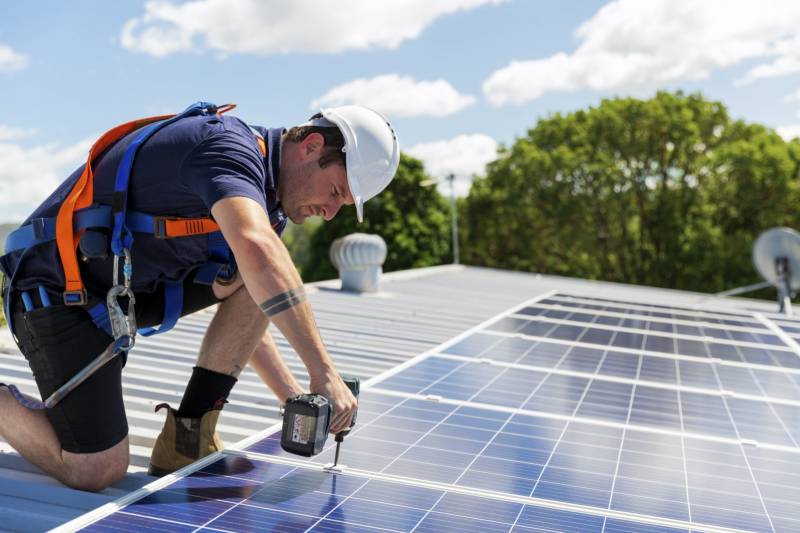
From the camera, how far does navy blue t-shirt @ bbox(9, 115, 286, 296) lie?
3311 millimetres

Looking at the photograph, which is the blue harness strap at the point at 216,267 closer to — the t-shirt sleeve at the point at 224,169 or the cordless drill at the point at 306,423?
the t-shirt sleeve at the point at 224,169

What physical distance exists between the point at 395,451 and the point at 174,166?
5.31ft

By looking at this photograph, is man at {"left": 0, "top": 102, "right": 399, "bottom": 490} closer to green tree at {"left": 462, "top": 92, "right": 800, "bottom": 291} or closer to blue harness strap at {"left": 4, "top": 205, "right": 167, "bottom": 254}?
blue harness strap at {"left": 4, "top": 205, "right": 167, "bottom": 254}

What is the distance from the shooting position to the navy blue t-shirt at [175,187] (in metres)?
3.31

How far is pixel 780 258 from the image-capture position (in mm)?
17984

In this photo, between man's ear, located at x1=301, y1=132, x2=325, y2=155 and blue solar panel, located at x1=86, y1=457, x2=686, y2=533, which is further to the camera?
man's ear, located at x1=301, y1=132, x2=325, y2=155

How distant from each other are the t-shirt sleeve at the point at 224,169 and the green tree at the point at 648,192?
41445mm

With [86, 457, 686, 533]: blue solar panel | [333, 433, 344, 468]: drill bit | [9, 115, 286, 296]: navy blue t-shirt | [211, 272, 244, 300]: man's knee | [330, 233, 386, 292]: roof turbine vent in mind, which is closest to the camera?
[86, 457, 686, 533]: blue solar panel

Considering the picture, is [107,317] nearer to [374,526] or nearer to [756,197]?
[374,526]

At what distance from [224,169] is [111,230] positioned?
792 millimetres

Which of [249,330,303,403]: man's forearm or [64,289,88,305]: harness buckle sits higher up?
[64,289,88,305]: harness buckle

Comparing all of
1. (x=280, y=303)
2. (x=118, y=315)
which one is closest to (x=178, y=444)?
(x=118, y=315)

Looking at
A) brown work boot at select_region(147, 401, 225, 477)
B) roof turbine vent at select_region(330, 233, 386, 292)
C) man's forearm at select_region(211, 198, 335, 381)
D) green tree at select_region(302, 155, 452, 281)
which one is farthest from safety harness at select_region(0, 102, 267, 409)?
green tree at select_region(302, 155, 452, 281)

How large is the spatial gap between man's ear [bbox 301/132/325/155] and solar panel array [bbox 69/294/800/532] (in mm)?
1335
